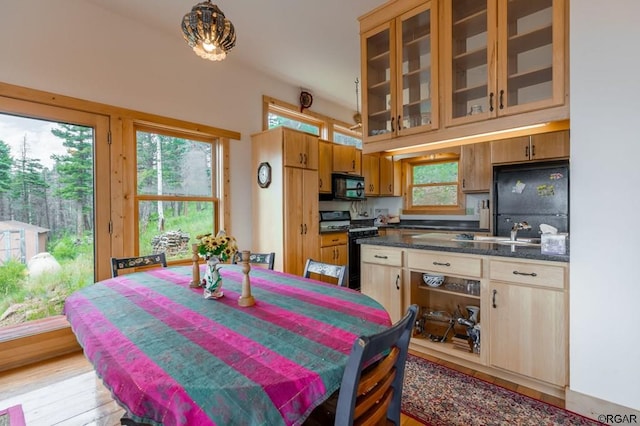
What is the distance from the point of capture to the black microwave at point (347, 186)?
448cm

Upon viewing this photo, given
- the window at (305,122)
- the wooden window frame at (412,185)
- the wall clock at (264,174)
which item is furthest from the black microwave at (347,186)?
the wall clock at (264,174)

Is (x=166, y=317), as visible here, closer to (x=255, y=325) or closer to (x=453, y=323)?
(x=255, y=325)

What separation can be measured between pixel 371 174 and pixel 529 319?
3.45 metres

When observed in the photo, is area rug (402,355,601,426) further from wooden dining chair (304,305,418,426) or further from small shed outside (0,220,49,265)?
small shed outside (0,220,49,265)

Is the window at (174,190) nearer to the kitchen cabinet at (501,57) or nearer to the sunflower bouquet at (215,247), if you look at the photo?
the sunflower bouquet at (215,247)

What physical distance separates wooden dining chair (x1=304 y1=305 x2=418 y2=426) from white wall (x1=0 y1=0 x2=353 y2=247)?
3076 mm

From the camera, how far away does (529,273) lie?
192 centimetres

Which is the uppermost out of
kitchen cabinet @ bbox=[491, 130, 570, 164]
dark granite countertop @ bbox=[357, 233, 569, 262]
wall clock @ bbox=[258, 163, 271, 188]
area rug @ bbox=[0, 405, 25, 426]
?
kitchen cabinet @ bbox=[491, 130, 570, 164]

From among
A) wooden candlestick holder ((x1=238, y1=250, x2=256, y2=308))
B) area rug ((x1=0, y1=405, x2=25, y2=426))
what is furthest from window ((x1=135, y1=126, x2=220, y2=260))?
wooden candlestick holder ((x1=238, y1=250, x2=256, y2=308))

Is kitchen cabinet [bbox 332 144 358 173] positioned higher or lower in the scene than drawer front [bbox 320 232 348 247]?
higher

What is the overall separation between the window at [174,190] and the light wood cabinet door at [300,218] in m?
0.88

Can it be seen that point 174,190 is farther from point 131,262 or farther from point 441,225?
point 441,225

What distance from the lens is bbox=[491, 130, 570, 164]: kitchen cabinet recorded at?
3283 mm

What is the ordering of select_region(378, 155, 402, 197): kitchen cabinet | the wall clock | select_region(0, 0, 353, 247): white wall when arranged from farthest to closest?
select_region(378, 155, 402, 197): kitchen cabinet
the wall clock
select_region(0, 0, 353, 247): white wall
